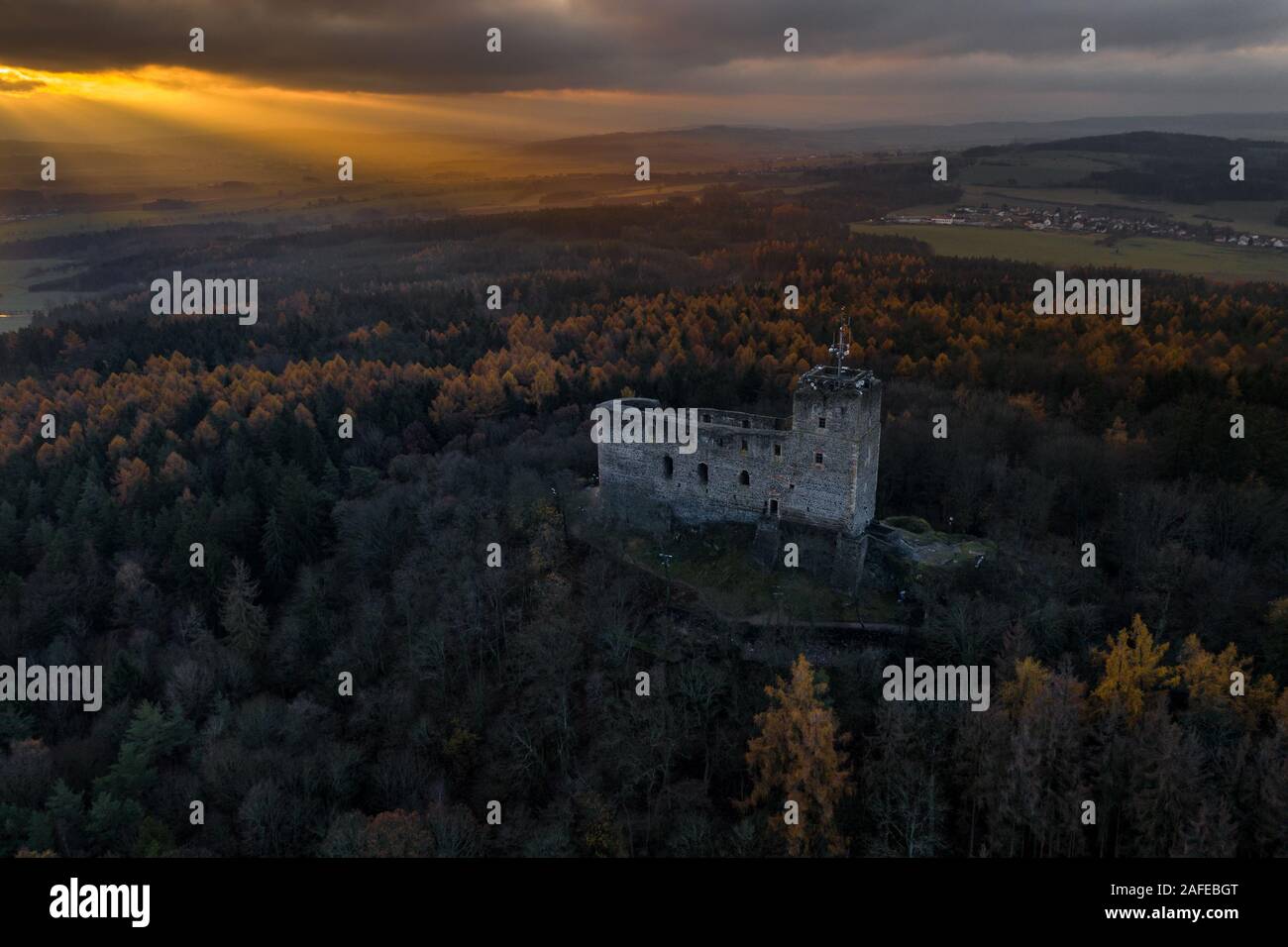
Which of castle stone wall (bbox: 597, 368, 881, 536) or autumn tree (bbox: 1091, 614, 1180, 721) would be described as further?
castle stone wall (bbox: 597, 368, 881, 536)

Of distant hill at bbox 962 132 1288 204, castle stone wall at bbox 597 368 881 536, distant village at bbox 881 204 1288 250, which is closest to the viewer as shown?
castle stone wall at bbox 597 368 881 536

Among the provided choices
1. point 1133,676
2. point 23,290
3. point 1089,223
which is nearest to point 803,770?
point 1133,676

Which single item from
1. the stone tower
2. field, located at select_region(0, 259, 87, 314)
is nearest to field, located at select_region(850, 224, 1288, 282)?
the stone tower

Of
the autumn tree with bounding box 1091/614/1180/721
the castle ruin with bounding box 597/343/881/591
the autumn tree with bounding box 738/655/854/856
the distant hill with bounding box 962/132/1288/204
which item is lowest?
the autumn tree with bounding box 738/655/854/856

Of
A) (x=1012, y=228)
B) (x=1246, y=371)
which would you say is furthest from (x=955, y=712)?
(x=1012, y=228)

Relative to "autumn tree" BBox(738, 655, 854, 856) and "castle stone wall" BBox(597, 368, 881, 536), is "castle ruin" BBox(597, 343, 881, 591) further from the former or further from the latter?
"autumn tree" BBox(738, 655, 854, 856)

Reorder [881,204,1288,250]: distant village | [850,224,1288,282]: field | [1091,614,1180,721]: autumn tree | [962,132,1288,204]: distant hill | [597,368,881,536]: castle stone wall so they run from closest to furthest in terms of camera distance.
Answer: [1091,614,1180,721]: autumn tree < [597,368,881,536]: castle stone wall < [850,224,1288,282]: field < [881,204,1288,250]: distant village < [962,132,1288,204]: distant hill
